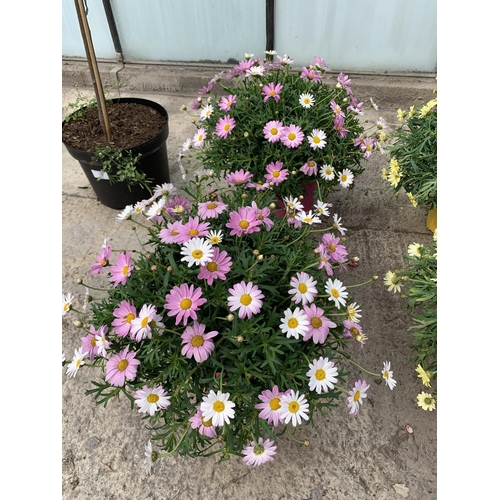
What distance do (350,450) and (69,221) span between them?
190 cm

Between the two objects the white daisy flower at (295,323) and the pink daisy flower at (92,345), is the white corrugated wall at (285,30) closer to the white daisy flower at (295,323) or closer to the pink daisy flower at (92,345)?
the white daisy flower at (295,323)

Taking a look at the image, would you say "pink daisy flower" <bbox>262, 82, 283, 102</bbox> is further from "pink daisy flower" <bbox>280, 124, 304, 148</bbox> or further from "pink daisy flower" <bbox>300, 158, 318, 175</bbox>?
"pink daisy flower" <bbox>300, 158, 318, 175</bbox>

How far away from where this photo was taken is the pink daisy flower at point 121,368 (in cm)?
101

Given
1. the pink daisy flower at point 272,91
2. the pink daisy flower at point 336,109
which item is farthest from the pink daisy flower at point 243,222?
the pink daisy flower at point 336,109

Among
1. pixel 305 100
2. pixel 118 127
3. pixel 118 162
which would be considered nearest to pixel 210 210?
pixel 305 100

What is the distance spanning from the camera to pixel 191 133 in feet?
9.80

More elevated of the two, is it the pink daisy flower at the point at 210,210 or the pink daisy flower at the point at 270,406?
the pink daisy flower at the point at 210,210

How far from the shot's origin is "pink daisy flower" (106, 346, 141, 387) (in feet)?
3.33

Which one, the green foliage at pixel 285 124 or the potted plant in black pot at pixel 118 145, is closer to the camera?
the green foliage at pixel 285 124

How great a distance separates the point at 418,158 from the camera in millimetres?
1871

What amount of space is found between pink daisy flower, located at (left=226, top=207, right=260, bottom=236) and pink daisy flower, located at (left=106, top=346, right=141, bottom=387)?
0.44 metres

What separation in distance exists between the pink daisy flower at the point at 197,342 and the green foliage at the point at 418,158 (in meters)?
1.29

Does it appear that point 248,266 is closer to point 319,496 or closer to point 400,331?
point 319,496

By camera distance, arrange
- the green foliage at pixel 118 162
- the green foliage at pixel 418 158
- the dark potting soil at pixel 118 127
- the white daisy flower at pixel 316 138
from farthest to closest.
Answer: the dark potting soil at pixel 118 127 → the green foliage at pixel 118 162 → the green foliage at pixel 418 158 → the white daisy flower at pixel 316 138
